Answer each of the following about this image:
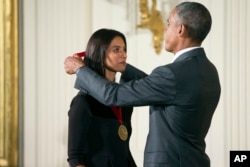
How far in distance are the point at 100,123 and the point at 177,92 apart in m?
0.34

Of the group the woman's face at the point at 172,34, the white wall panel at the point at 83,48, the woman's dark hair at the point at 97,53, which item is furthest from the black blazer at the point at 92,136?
the white wall panel at the point at 83,48

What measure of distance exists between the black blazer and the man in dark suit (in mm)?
138

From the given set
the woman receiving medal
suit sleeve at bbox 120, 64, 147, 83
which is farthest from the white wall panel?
the woman receiving medal

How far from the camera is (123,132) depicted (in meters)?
1.75

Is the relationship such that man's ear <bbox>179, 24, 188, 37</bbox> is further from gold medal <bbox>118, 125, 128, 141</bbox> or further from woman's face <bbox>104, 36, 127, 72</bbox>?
gold medal <bbox>118, 125, 128, 141</bbox>

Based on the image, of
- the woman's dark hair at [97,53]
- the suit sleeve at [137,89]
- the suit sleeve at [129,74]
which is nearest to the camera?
the suit sleeve at [137,89]

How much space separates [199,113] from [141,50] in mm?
1242

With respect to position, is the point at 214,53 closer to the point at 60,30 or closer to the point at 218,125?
the point at 218,125

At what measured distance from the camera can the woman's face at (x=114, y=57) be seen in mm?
1733

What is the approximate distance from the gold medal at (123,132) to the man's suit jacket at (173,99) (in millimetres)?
176

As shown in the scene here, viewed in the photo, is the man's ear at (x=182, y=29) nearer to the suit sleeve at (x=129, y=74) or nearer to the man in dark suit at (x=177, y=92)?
the man in dark suit at (x=177, y=92)

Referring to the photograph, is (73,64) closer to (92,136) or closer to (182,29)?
(92,136)

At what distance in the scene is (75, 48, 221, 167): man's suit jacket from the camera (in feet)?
4.86

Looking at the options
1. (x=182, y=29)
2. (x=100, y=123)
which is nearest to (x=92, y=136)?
(x=100, y=123)
